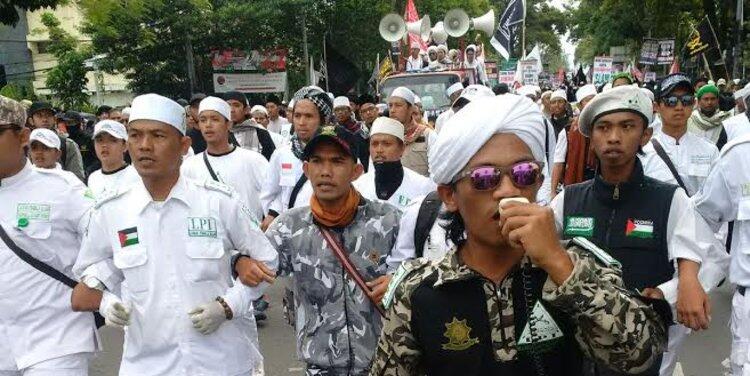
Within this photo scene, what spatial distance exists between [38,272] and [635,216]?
293 centimetres

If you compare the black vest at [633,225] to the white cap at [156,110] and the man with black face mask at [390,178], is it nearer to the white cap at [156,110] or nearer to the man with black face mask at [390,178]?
the man with black face mask at [390,178]

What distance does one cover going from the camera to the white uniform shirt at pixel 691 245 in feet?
11.0

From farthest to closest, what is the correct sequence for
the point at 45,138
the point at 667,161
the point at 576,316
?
1. the point at 45,138
2. the point at 667,161
3. the point at 576,316

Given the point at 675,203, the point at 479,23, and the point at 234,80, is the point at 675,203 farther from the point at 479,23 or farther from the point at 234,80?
the point at 234,80

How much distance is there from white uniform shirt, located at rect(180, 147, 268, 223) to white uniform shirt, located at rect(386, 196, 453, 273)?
321cm

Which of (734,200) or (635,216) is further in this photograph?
(734,200)

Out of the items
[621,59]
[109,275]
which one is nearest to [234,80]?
[621,59]

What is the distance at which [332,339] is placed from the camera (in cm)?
360

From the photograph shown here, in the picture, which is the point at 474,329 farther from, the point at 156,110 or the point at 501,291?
the point at 156,110

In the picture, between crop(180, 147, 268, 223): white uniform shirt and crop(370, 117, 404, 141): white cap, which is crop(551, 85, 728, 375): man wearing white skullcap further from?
crop(180, 147, 268, 223): white uniform shirt

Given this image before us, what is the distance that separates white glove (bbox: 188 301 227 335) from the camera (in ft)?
11.0

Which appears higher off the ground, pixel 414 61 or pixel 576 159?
pixel 414 61

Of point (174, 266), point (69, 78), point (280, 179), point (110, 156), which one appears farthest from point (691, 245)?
point (69, 78)

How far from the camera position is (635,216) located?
3.48 metres
